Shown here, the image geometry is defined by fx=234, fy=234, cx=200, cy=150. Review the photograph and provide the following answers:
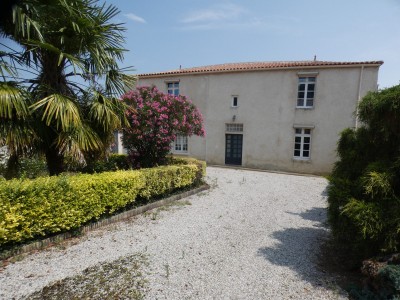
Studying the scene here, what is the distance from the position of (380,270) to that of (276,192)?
21.0 feet

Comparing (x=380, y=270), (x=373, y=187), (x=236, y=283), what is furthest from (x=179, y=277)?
(x=373, y=187)

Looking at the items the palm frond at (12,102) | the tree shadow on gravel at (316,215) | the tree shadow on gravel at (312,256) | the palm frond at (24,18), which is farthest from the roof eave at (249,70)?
the palm frond at (12,102)

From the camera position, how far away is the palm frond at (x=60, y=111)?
4852mm

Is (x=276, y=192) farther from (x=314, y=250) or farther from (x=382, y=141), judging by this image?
(x=382, y=141)

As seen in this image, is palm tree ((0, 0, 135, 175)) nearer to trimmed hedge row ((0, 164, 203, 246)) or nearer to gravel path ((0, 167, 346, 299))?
trimmed hedge row ((0, 164, 203, 246))

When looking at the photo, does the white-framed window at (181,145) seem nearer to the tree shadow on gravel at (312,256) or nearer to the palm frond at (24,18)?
the tree shadow on gravel at (312,256)

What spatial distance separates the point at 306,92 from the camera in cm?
1320

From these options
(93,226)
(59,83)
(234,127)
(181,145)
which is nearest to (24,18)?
(59,83)

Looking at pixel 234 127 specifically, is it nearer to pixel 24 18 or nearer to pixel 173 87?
pixel 173 87

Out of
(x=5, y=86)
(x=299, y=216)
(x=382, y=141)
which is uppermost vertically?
(x=5, y=86)

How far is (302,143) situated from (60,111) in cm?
1226

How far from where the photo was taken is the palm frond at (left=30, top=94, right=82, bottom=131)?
4852 millimetres

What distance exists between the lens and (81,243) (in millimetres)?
4562

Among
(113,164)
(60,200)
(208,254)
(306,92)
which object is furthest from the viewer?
(306,92)
